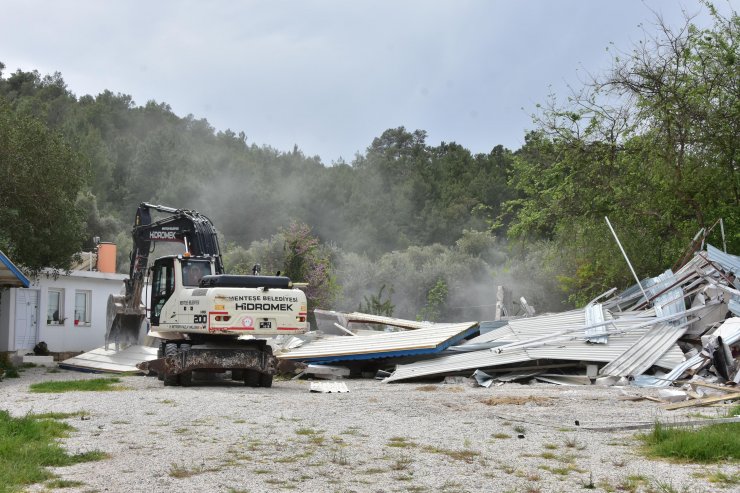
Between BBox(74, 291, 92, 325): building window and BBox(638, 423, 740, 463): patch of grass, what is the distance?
25.2 m

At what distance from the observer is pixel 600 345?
1950 centimetres

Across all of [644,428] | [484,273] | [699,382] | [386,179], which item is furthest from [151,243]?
[386,179]

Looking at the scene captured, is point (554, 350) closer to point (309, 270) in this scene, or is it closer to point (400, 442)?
point (400, 442)

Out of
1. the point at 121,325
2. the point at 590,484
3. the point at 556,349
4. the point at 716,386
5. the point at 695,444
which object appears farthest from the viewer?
the point at 121,325

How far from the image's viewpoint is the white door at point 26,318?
2849 centimetres

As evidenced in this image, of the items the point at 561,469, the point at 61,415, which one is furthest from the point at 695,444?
the point at 61,415

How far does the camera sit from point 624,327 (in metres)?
20.1

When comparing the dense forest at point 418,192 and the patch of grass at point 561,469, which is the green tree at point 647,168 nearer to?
the dense forest at point 418,192

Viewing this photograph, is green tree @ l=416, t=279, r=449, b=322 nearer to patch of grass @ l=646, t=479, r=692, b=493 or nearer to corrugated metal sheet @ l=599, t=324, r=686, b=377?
corrugated metal sheet @ l=599, t=324, r=686, b=377

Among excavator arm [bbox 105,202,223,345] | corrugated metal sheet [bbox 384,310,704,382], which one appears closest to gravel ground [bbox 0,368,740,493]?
corrugated metal sheet [bbox 384,310,704,382]

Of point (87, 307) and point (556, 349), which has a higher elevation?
point (87, 307)

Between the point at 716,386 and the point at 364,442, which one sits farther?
the point at 716,386

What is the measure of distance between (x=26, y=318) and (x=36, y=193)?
6.14 meters

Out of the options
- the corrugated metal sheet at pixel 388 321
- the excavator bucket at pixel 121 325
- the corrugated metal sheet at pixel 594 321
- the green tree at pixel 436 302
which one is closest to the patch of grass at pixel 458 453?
the corrugated metal sheet at pixel 594 321
